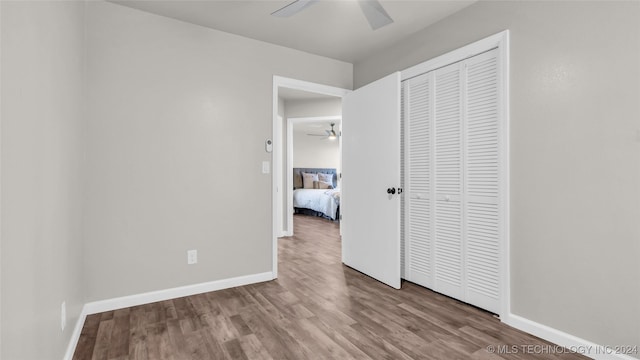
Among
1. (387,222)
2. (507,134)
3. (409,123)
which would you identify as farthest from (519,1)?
(387,222)

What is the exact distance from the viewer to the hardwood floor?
1857mm

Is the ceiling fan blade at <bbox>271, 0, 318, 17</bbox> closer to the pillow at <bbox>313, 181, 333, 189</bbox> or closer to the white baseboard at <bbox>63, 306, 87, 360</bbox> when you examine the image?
the white baseboard at <bbox>63, 306, 87, 360</bbox>

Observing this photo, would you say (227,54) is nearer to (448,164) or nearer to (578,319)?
(448,164)

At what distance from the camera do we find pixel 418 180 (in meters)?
2.96

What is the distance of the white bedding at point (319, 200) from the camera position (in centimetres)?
704

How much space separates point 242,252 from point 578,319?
→ 2576 mm

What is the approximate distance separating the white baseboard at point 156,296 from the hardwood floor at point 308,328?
55 mm

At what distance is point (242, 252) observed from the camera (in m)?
3.04

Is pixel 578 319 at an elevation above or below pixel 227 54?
below

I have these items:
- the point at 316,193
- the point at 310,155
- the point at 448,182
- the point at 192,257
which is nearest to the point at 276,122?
the point at 192,257

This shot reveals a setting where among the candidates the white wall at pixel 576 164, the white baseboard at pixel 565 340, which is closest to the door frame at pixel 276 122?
the white wall at pixel 576 164

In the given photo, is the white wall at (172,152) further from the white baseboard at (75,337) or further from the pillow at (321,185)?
the pillow at (321,185)

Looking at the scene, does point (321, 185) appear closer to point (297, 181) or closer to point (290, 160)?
point (297, 181)

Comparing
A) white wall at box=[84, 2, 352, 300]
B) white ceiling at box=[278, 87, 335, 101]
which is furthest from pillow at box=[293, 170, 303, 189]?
white wall at box=[84, 2, 352, 300]
